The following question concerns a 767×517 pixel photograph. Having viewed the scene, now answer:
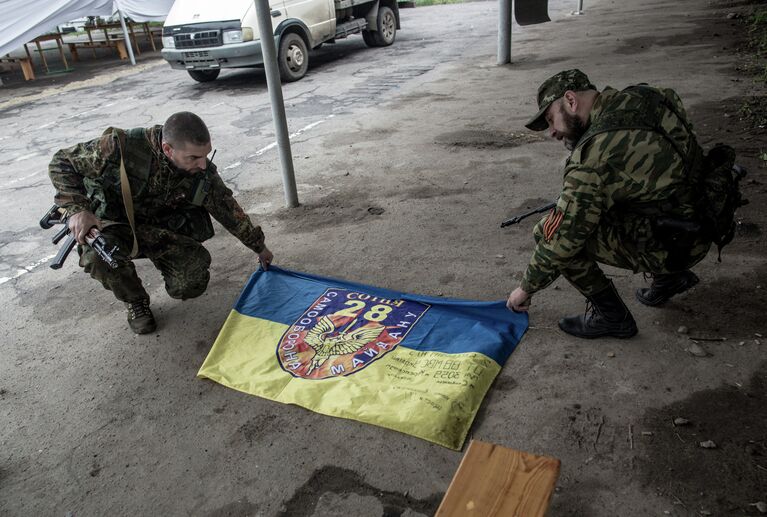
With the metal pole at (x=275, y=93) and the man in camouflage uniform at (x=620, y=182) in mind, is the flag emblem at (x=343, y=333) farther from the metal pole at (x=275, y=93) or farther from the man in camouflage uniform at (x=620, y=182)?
the metal pole at (x=275, y=93)

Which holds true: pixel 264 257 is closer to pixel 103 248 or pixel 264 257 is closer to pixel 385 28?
pixel 103 248

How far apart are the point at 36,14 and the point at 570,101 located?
12.5m

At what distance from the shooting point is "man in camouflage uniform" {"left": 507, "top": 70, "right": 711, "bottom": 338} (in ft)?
6.91

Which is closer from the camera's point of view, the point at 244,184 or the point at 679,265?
the point at 679,265

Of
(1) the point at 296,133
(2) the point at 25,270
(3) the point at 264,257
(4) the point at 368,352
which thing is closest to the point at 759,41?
(1) the point at 296,133

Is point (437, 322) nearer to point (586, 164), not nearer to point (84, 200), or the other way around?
point (586, 164)

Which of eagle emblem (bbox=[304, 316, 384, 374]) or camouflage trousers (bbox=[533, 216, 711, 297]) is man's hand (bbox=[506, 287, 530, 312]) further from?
eagle emblem (bbox=[304, 316, 384, 374])

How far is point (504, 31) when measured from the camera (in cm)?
859

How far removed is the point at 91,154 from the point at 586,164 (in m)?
2.35

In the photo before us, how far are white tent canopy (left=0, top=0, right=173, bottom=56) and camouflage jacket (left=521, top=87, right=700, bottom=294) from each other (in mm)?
12242

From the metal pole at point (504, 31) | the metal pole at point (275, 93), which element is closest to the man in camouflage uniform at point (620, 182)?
the metal pole at point (275, 93)

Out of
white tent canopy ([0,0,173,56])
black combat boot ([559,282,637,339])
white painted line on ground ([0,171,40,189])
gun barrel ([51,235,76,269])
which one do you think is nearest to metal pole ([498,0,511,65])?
white painted line on ground ([0,171,40,189])

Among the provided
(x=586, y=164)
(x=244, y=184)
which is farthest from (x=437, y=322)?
(x=244, y=184)

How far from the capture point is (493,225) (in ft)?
12.6
